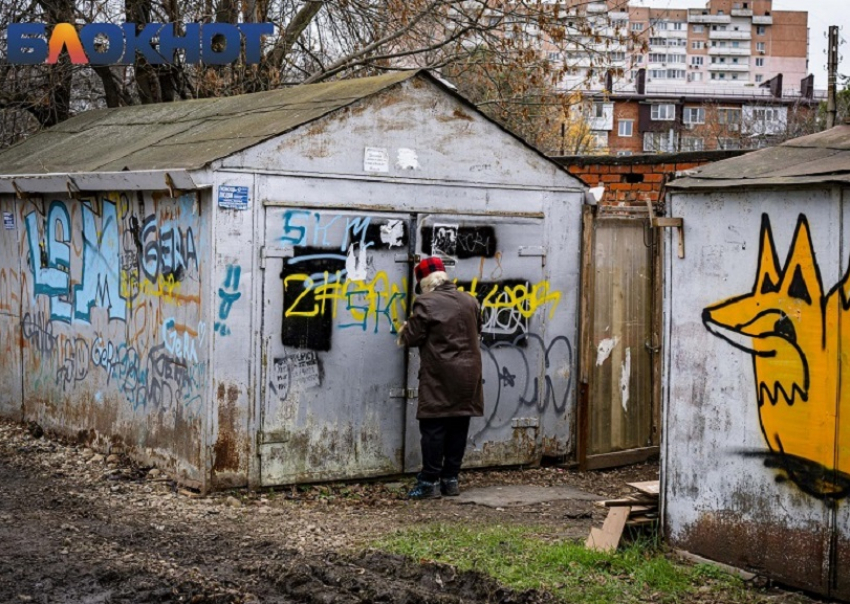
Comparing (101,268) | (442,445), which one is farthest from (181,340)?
(442,445)

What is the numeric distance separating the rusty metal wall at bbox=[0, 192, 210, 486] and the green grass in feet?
6.96

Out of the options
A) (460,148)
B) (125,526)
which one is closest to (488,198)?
(460,148)

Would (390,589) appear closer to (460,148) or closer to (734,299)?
(734,299)

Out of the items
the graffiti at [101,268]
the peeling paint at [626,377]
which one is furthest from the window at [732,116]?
the graffiti at [101,268]

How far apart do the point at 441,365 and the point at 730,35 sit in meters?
139

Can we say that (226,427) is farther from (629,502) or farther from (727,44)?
(727,44)

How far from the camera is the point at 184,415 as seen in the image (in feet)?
27.5

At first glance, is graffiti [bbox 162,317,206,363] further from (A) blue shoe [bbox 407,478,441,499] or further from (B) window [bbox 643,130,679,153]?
(B) window [bbox 643,130,679,153]

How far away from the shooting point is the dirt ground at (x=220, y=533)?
5766 mm

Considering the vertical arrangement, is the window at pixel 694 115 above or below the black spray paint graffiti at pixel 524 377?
above

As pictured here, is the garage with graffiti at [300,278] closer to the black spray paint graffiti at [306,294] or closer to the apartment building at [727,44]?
the black spray paint graffiti at [306,294]

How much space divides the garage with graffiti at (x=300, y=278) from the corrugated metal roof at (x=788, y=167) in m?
2.73

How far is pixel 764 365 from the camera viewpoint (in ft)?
19.9

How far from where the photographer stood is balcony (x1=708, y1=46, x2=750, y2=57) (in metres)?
138
